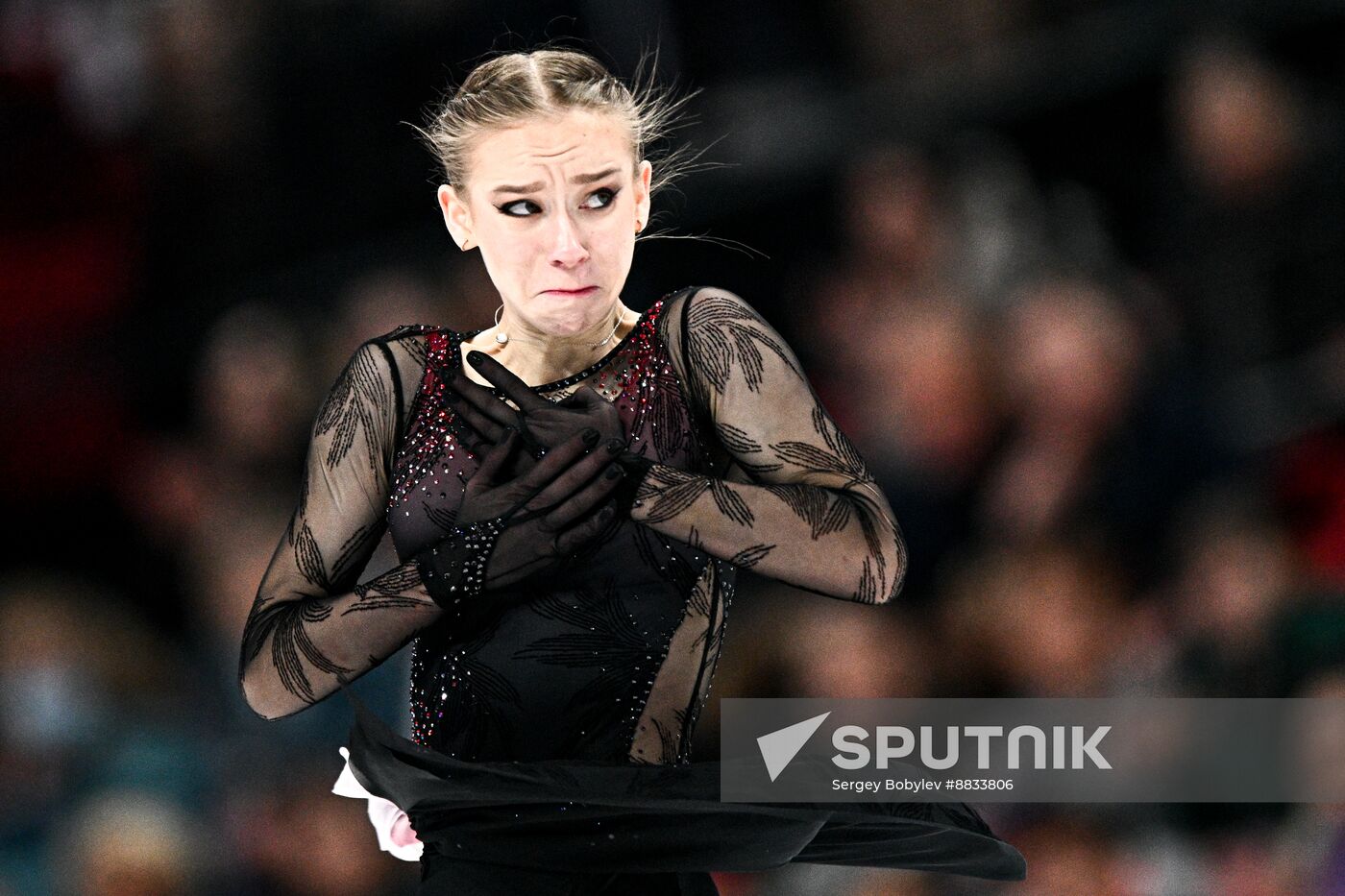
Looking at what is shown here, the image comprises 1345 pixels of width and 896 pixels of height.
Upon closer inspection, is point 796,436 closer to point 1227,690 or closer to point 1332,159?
point 1227,690

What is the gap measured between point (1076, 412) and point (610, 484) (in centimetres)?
221

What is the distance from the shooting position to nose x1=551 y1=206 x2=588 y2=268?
6.17ft

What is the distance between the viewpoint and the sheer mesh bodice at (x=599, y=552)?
1.82m

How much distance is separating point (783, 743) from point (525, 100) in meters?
0.81

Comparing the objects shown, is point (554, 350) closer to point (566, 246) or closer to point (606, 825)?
point (566, 246)

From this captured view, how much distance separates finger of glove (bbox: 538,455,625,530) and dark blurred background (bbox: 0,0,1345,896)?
1558 millimetres

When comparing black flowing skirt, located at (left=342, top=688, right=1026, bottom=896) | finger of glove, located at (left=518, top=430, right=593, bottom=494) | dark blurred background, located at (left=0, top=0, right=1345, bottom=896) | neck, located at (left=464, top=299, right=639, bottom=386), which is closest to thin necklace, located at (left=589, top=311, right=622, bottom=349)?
neck, located at (left=464, top=299, right=639, bottom=386)

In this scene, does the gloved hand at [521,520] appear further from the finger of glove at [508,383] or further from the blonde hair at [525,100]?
the blonde hair at [525,100]

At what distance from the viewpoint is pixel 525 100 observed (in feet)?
6.32

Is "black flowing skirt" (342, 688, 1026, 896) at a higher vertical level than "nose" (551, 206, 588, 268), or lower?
lower

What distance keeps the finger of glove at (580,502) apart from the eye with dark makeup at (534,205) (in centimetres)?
32

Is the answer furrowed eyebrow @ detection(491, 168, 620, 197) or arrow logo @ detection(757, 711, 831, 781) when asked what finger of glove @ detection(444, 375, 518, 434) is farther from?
arrow logo @ detection(757, 711, 831, 781)

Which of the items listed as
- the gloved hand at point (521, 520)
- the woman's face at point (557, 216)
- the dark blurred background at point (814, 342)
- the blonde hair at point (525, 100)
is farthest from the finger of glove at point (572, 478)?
the dark blurred background at point (814, 342)

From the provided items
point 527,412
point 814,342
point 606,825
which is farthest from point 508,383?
point 814,342
